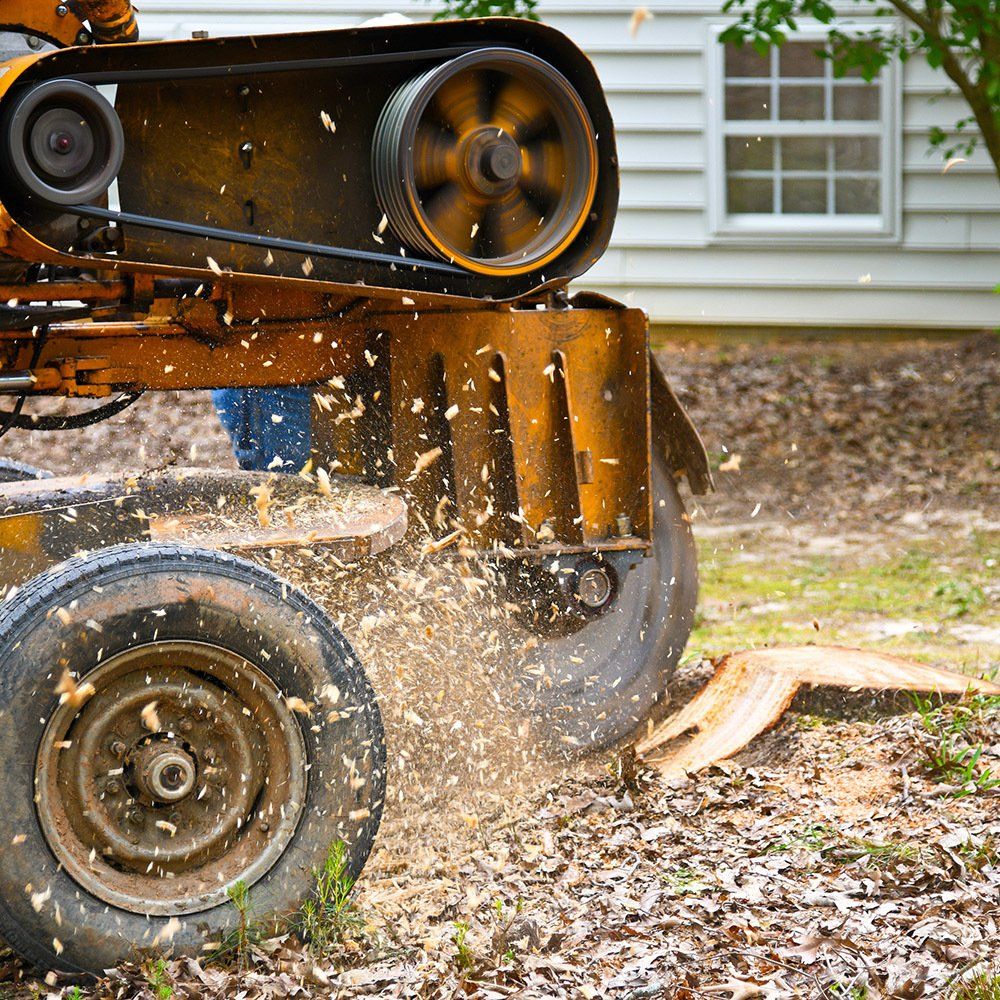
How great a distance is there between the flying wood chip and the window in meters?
7.30

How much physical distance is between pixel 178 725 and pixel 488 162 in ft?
5.75

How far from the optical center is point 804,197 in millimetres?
12312

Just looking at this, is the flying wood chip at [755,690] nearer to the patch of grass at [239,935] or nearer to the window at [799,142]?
the patch of grass at [239,935]

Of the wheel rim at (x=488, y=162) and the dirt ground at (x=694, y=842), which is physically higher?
the wheel rim at (x=488, y=162)

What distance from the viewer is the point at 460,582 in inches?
182

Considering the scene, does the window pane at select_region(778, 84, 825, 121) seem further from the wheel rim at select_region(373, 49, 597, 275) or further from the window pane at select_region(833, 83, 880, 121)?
the wheel rim at select_region(373, 49, 597, 275)

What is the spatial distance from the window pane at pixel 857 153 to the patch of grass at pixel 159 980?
10558mm

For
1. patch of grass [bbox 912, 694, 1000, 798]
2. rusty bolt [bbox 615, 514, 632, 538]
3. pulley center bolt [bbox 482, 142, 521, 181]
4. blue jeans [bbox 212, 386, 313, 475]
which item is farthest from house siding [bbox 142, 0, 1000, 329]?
pulley center bolt [bbox 482, 142, 521, 181]

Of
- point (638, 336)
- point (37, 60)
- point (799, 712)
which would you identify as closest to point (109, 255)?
point (37, 60)

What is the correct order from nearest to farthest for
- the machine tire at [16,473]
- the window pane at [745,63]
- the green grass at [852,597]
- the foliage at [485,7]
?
the machine tire at [16,473] < the green grass at [852,597] < the foliage at [485,7] < the window pane at [745,63]

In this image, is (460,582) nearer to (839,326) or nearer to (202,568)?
(202,568)

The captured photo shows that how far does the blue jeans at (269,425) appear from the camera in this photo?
4938mm

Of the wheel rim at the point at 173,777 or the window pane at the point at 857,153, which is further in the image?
the window pane at the point at 857,153

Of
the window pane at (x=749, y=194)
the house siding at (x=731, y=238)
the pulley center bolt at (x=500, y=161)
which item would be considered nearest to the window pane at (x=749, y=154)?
the window pane at (x=749, y=194)
